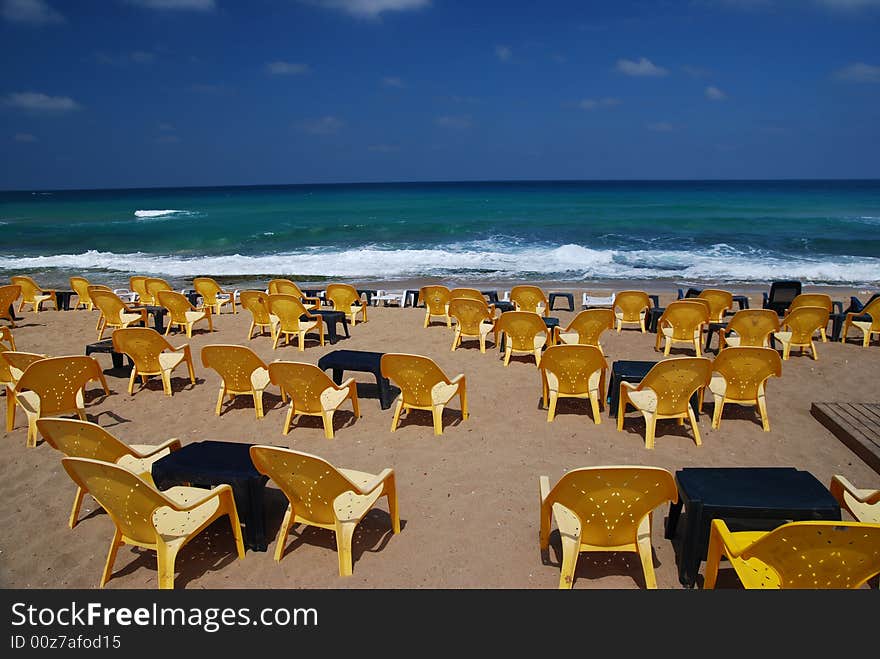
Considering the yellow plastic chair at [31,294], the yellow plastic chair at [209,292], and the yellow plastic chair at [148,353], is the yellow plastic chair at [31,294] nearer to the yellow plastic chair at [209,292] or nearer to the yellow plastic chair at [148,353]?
the yellow plastic chair at [209,292]

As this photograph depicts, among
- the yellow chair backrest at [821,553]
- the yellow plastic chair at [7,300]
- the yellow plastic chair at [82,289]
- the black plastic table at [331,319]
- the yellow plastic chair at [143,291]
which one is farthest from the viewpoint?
the yellow plastic chair at [82,289]

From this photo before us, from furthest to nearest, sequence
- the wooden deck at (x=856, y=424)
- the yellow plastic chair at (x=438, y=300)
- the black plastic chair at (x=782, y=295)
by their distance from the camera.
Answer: the black plastic chair at (x=782, y=295), the yellow plastic chair at (x=438, y=300), the wooden deck at (x=856, y=424)

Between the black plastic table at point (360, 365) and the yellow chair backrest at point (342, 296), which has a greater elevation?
the yellow chair backrest at point (342, 296)

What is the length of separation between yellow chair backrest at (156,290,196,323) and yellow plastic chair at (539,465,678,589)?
24.9ft

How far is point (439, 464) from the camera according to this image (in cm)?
451

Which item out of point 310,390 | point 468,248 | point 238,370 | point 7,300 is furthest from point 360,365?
point 468,248

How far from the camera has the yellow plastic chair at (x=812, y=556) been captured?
7.65 ft

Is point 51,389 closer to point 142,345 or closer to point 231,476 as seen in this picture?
point 142,345

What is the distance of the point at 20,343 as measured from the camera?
8820mm

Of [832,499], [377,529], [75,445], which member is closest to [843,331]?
[832,499]

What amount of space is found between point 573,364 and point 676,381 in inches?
35.8

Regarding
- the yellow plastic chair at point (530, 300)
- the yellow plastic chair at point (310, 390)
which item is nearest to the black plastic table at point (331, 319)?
the yellow plastic chair at point (530, 300)

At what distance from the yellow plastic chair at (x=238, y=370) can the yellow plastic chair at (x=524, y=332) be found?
2.90 metres

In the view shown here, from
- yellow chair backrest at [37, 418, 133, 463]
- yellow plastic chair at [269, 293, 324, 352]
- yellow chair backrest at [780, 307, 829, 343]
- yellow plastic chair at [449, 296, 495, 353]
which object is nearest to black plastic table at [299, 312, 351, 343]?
yellow plastic chair at [269, 293, 324, 352]
